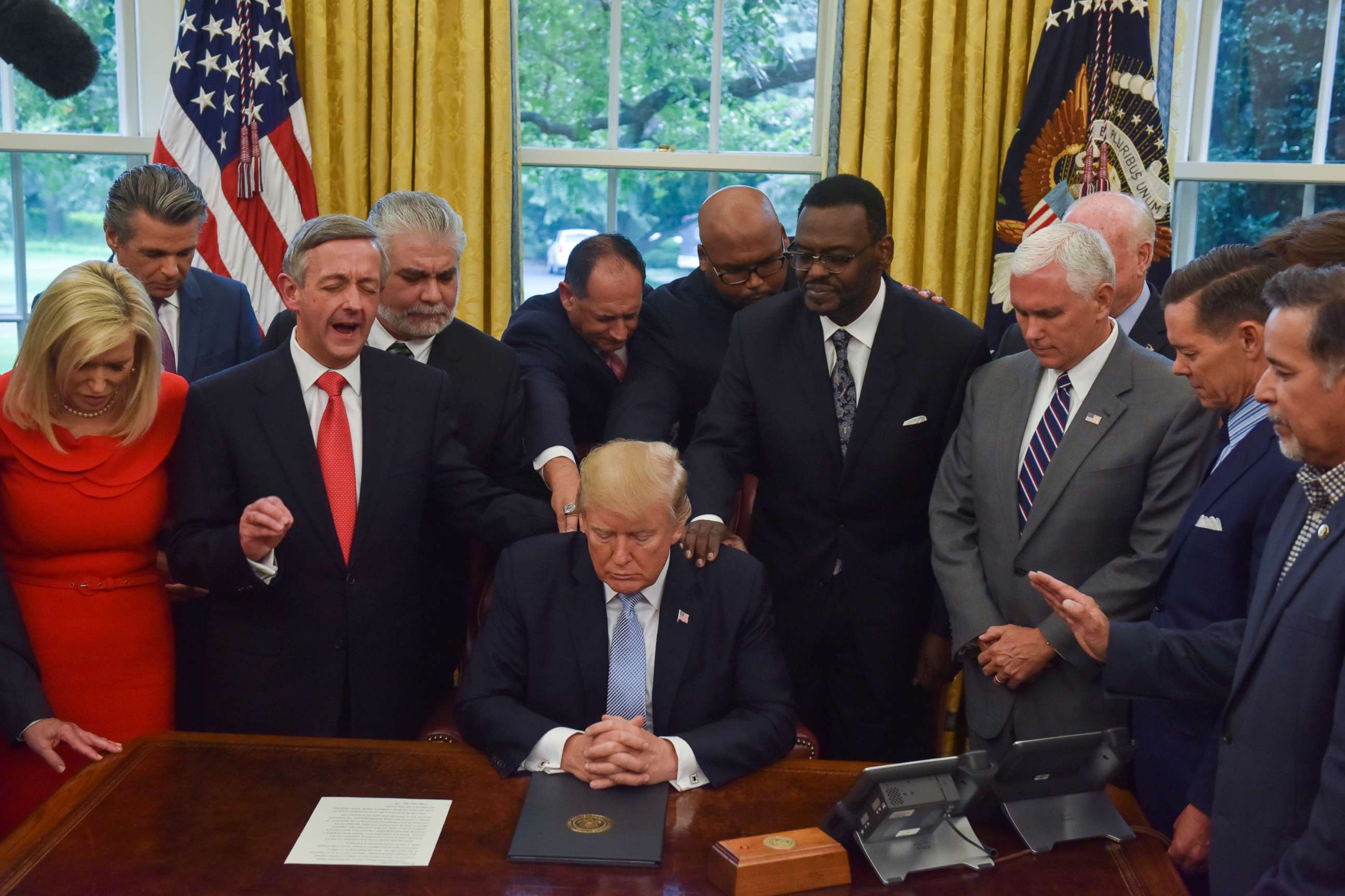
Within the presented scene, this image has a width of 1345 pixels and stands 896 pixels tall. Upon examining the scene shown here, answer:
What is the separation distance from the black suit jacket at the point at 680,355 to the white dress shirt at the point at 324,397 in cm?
78

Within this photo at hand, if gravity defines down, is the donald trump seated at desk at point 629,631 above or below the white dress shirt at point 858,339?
below

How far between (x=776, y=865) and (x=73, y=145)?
4292mm

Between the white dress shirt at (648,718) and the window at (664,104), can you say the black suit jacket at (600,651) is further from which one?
the window at (664,104)

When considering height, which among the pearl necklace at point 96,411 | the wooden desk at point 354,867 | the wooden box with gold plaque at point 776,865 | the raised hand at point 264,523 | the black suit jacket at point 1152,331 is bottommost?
the wooden desk at point 354,867

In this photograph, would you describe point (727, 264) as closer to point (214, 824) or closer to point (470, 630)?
point (470, 630)

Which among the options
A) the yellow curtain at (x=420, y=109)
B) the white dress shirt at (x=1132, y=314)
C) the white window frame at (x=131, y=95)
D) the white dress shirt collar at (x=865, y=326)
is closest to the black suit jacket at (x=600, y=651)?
the white dress shirt collar at (x=865, y=326)

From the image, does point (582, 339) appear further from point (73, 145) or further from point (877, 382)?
point (73, 145)

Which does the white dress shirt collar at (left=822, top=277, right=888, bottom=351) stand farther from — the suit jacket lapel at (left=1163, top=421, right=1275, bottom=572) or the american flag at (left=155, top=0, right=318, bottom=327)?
the american flag at (left=155, top=0, right=318, bottom=327)

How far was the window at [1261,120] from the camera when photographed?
15.6 ft

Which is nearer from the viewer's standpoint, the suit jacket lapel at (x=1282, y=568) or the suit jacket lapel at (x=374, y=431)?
the suit jacket lapel at (x=1282, y=568)

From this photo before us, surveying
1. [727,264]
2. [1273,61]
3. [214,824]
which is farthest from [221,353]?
[1273,61]

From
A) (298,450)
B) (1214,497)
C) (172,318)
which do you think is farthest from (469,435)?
(1214,497)

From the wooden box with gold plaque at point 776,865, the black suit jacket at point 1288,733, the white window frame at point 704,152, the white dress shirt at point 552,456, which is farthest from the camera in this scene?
the white window frame at point 704,152

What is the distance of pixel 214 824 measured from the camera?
2.02 metres
